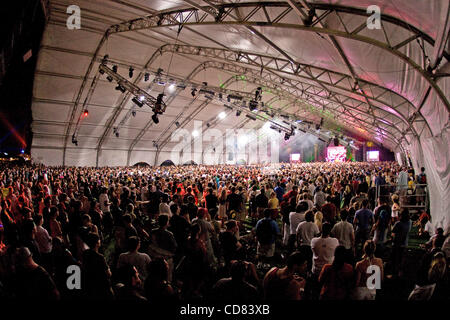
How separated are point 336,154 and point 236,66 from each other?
32918 millimetres

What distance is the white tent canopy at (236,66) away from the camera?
17.1 feet

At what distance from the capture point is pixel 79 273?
2994 mm

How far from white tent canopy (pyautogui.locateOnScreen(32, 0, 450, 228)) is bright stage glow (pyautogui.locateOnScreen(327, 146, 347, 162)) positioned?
548 inches

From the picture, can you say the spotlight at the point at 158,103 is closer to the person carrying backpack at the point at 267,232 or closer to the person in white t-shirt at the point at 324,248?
the person carrying backpack at the point at 267,232

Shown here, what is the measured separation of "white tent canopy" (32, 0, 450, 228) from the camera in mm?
5219

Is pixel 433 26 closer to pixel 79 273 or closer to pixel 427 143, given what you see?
pixel 427 143

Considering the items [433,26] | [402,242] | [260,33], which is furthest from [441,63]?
[260,33]

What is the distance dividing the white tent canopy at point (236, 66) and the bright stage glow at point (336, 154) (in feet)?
45.7

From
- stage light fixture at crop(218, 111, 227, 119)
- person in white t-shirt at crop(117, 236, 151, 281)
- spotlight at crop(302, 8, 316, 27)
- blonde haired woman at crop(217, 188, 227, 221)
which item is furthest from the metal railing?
stage light fixture at crop(218, 111, 227, 119)

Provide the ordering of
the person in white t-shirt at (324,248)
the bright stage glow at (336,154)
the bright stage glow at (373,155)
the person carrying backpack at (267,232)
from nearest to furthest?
the person in white t-shirt at (324,248) < the person carrying backpack at (267,232) < the bright stage glow at (373,155) < the bright stage glow at (336,154)

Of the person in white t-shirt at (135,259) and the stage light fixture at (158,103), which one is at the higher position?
the stage light fixture at (158,103)

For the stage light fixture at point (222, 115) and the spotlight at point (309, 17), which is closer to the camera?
the spotlight at point (309, 17)

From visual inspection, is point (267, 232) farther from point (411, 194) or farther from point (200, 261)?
point (411, 194)

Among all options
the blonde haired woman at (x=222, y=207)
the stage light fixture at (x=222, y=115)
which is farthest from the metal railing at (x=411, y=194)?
the stage light fixture at (x=222, y=115)
